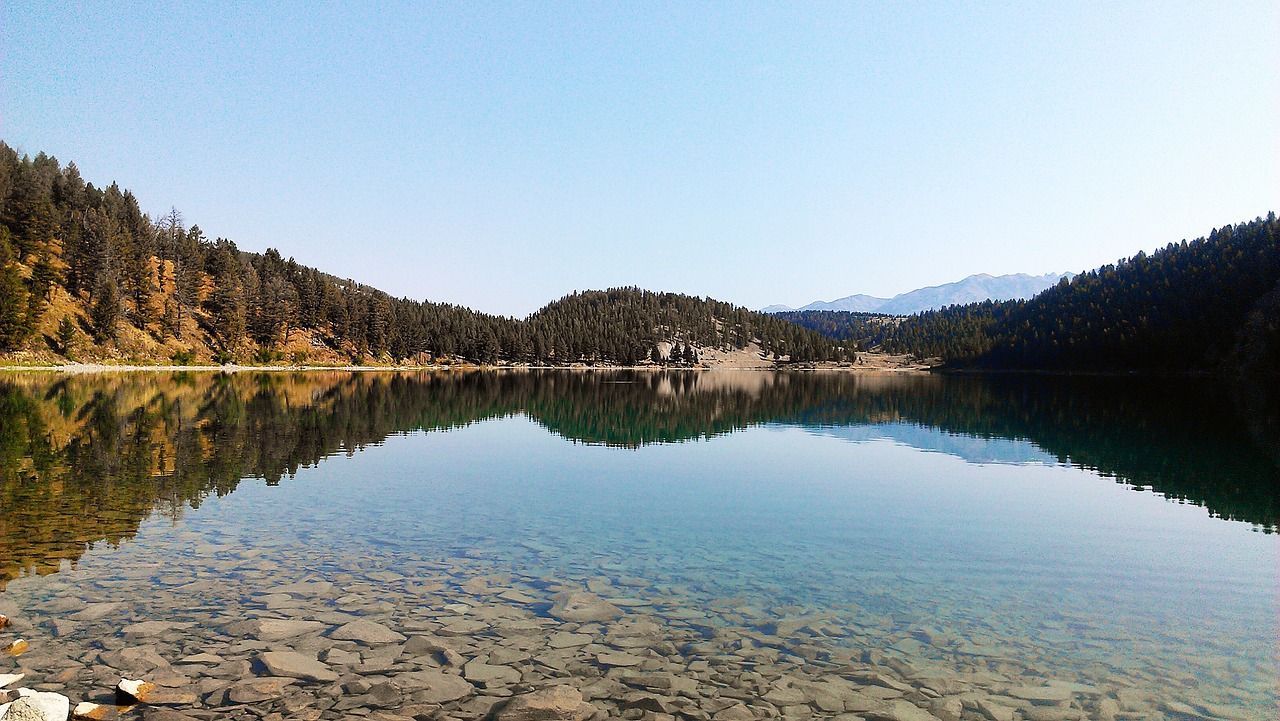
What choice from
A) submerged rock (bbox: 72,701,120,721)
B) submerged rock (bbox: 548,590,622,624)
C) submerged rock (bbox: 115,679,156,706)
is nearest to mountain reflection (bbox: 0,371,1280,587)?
submerged rock (bbox: 115,679,156,706)

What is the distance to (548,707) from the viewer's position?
31.9 ft

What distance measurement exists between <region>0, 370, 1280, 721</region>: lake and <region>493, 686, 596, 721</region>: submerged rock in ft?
0.81

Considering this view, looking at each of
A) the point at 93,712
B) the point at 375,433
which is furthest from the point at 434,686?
the point at 375,433

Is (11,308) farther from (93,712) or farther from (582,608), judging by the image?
(582,608)

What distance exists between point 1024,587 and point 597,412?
5490 cm

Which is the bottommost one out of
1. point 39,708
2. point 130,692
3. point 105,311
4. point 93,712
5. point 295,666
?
point 295,666

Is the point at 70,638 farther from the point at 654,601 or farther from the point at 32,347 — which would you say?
the point at 32,347

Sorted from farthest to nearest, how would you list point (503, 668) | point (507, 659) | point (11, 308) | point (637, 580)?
point (11, 308)
point (637, 580)
point (507, 659)
point (503, 668)

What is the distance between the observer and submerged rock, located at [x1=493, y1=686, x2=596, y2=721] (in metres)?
9.42

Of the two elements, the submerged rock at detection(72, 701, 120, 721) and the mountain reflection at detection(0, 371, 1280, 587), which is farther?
the mountain reflection at detection(0, 371, 1280, 587)

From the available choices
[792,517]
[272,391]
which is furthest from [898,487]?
[272,391]

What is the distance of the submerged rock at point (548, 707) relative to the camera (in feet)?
30.9

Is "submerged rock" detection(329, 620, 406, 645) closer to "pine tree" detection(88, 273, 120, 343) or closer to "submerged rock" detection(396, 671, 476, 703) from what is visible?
"submerged rock" detection(396, 671, 476, 703)

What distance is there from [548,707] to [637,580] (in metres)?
6.39
